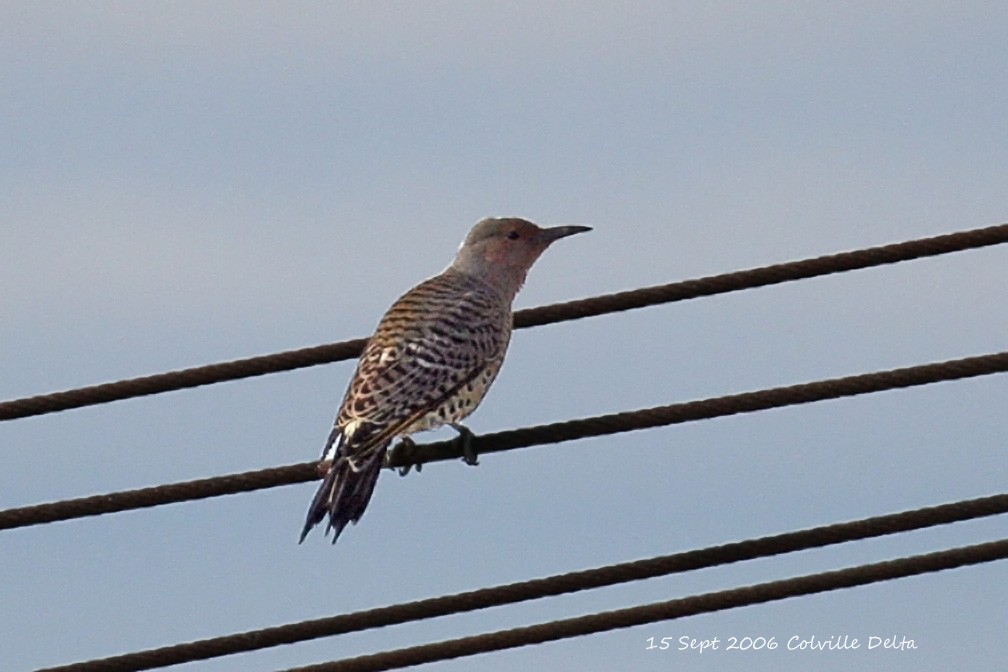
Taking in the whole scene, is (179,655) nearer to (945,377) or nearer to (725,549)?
(725,549)

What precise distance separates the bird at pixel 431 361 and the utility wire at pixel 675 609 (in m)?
1.52

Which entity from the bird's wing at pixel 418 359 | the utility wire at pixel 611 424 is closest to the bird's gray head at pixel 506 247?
the bird's wing at pixel 418 359

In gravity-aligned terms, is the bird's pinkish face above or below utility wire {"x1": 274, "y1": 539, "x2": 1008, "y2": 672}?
above

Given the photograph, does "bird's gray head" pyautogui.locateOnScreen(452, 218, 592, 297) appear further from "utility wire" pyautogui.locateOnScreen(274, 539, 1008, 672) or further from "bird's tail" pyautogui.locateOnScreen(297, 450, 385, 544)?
"utility wire" pyautogui.locateOnScreen(274, 539, 1008, 672)

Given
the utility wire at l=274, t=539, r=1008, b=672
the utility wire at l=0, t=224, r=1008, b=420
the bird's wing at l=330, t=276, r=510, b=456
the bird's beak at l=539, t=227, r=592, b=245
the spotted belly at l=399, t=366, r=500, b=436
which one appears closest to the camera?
the utility wire at l=274, t=539, r=1008, b=672

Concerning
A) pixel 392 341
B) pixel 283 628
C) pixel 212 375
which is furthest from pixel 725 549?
pixel 392 341

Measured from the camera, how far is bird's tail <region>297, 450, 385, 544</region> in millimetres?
9562

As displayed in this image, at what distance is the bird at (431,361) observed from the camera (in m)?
9.84

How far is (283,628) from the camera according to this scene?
26.2 feet

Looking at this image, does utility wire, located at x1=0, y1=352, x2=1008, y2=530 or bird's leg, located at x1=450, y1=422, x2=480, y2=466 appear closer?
utility wire, located at x1=0, y1=352, x2=1008, y2=530

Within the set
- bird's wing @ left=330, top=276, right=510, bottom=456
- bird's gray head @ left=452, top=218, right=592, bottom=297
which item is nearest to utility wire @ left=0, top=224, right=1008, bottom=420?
bird's wing @ left=330, top=276, right=510, bottom=456

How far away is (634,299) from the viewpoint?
8961 millimetres

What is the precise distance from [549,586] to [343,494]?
2013 millimetres

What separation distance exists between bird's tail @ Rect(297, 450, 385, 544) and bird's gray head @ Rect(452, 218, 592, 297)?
2.45 metres
